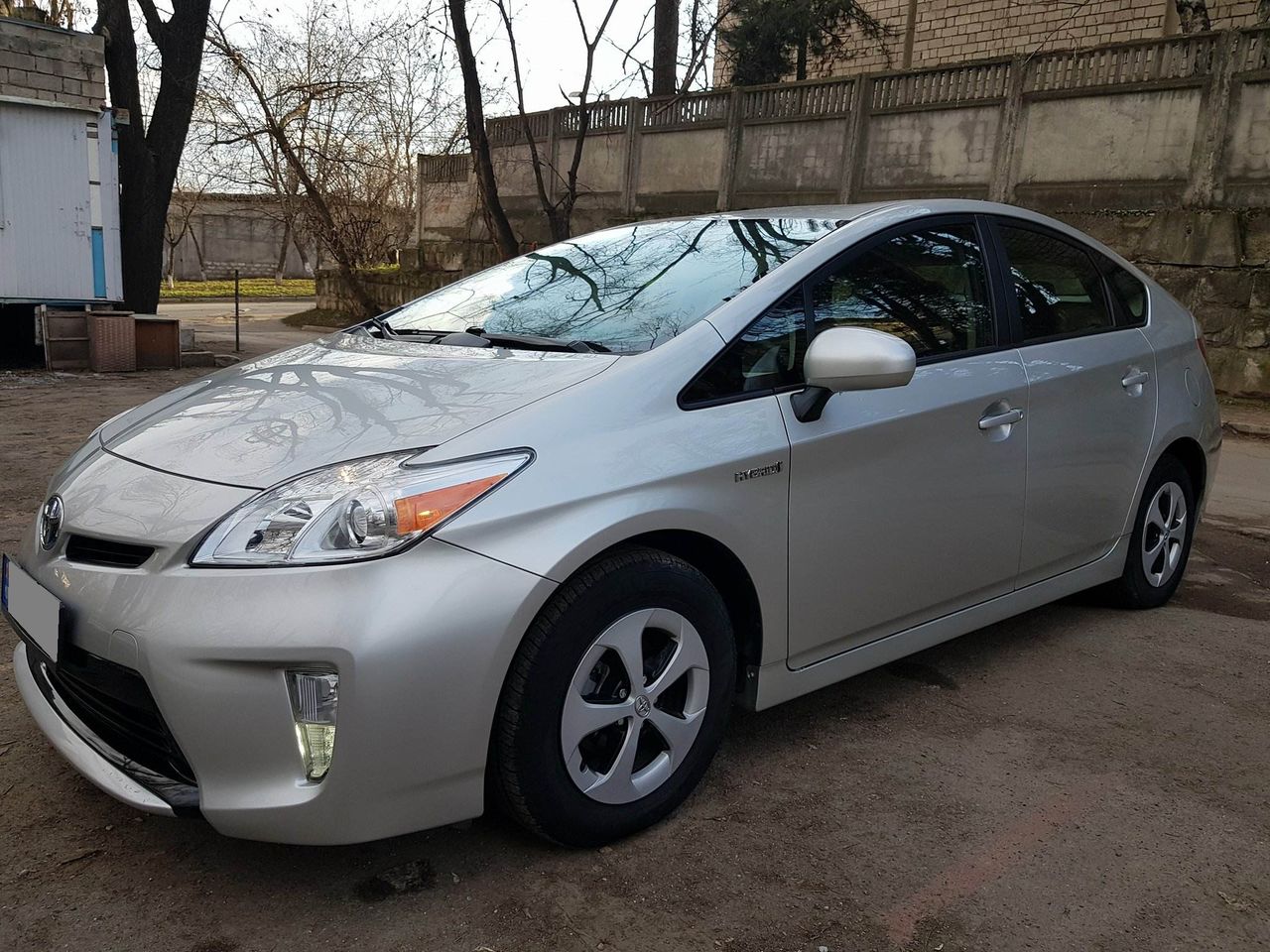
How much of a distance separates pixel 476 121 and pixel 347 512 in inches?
455

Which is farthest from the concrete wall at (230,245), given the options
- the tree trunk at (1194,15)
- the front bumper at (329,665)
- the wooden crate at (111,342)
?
the front bumper at (329,665)

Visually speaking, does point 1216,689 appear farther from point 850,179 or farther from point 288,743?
point 850,179

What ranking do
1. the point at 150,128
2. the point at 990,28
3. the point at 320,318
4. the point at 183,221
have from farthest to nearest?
the point at 183,221 → the point at 320,318 → the point at 990,28 → the point at 150,128

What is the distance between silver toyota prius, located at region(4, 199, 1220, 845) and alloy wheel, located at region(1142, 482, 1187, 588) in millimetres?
529

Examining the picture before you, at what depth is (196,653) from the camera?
2096mm

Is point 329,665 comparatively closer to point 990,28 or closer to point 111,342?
point 111,342

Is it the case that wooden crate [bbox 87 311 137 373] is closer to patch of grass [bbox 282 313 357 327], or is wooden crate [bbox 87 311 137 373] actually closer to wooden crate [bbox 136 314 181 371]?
wooden crate [bbox 136 314 181 371]

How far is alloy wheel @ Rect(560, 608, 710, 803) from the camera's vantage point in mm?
2400

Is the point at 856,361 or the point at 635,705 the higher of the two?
the point at 856,361

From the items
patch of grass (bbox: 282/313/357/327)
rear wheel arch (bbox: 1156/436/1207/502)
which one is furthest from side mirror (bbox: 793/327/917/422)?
patch of grass (bbox: 282/313/357/327)

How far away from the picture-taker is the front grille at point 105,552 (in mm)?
2287

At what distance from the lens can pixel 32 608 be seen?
2.52 meters

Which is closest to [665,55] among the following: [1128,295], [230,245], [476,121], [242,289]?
[476,121]

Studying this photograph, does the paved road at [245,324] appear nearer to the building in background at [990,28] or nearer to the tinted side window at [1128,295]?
the tinted side window at [1128,295]
